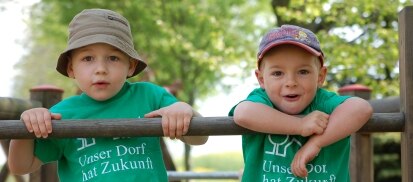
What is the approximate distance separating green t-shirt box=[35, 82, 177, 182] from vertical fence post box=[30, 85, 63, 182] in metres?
1.58

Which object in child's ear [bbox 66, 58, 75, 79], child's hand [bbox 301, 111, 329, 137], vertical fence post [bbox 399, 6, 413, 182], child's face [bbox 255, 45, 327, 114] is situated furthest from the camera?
child's ear [bbox 66, 58, 75, 79]

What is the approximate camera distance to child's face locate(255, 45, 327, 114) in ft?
8.12

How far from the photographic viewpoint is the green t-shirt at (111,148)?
8.69 ft

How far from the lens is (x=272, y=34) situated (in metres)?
2.54

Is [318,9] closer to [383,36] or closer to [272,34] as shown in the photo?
[383,36]

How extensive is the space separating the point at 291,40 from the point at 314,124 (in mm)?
332

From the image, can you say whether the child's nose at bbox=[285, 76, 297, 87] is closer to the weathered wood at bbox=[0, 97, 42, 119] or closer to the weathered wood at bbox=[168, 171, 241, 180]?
the weathered wood at bbox=[0, 97, 42, 119]

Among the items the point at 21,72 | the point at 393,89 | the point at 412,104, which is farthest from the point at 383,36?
the point at 21,72

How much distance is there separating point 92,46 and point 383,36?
6687mm

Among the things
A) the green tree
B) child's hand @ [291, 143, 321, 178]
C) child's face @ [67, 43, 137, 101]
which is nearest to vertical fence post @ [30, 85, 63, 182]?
child's face @ [67, 43, 137, 101]

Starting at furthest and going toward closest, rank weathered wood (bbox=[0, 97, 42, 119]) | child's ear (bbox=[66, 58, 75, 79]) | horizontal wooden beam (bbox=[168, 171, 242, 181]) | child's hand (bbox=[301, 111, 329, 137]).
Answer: horizontal wooden beam (bbox=[168, 171, 242, 181])
weathered wood (bbox=[0, 97, 42, 119])
child's ear (bbox=[66, 58, 75, 79])
child's hand (bbox=[301, 111, 329, 137])

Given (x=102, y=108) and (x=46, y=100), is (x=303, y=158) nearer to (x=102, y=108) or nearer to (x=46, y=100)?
(x=102, y=108)

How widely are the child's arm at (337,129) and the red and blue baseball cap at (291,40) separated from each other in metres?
0.25

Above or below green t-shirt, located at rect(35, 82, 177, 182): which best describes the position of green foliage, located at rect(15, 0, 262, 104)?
above
